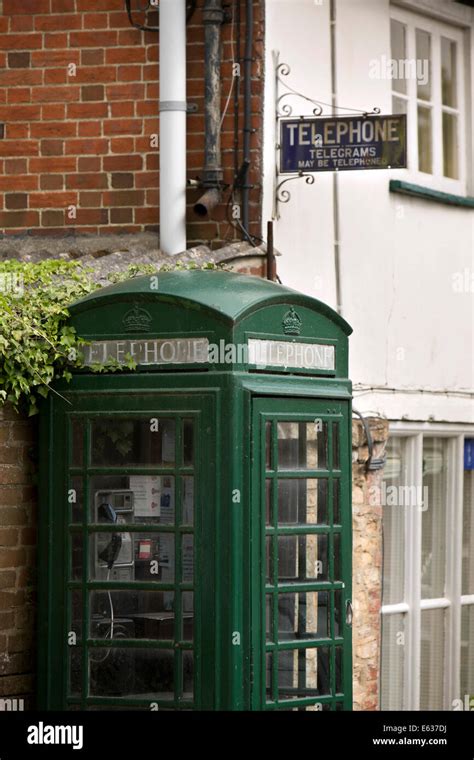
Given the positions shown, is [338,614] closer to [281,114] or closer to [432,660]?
[281,114]

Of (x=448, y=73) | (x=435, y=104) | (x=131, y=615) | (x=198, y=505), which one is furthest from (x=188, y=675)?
(x=448, y=73)

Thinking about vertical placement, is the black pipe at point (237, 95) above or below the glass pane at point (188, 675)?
above

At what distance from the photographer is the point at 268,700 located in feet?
24.2

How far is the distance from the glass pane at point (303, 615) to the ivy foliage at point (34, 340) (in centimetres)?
149

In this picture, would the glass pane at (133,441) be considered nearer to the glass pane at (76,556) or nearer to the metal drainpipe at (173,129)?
the glass pane at (76,556)

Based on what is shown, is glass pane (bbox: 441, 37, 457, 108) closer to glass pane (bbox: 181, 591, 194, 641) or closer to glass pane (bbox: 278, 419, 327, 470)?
glass pane (bbox: 278, 419, 327, 470)

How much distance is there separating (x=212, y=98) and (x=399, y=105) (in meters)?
1.96

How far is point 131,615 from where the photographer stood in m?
7.41

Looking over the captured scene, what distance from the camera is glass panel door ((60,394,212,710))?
7.29 metres

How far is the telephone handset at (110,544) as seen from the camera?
24.5ft

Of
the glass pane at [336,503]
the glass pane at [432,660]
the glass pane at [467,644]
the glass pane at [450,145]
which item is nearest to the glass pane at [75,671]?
the glass pane at [336,503]

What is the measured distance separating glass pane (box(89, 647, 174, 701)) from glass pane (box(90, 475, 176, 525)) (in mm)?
682

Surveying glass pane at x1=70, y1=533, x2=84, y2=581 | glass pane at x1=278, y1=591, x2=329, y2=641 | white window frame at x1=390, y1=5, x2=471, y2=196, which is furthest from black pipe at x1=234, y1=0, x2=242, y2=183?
glass pane at x1=278, y1=591, x2=329, y2=641
